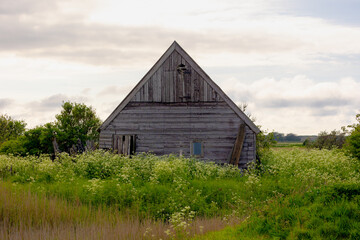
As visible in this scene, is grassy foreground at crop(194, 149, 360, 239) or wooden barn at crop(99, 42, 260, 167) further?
wooden barn at crop(99, 42, 260, 167)

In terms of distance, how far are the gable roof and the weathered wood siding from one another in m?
0.17

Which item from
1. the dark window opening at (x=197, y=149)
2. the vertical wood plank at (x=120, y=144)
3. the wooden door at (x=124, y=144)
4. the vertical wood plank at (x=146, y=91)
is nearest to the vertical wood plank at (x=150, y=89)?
the vertical wood plank at (x=146, y=91)

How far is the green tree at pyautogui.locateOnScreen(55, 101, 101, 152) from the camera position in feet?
105

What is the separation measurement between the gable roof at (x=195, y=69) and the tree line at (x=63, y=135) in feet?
13.4

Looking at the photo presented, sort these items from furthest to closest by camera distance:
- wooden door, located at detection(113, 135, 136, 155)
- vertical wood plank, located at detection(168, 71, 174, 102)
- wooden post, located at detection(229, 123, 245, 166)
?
wooden door, located at detection(113, 135, 136, 155) → vertical wood plank, located at detection(168, 71, 174, 102) → wooden post, located at detection(229, 123, 245, 166)

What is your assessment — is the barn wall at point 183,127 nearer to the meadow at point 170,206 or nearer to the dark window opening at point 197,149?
the dark window opening at point 197,149

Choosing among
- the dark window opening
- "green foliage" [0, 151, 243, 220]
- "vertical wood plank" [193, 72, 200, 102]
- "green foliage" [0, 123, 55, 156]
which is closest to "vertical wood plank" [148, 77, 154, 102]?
"vertical wood plank" [193, 72, 200, 102]

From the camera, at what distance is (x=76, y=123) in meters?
33.9

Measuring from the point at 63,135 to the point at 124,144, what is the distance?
10.00 metres

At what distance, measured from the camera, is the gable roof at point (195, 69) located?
72.7ft

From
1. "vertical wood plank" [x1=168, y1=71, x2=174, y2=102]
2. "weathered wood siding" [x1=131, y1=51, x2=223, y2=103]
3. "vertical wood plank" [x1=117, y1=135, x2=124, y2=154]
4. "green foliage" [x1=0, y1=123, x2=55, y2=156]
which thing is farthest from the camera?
"green foliage" [x1=0, y1=123, x2=55, y2=156]

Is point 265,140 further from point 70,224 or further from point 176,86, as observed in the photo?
point 70,224

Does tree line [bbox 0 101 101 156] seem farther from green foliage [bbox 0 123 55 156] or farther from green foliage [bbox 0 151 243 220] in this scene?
green foliage [bbox 0 151 243 220]

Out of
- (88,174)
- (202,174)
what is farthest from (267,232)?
(88,174)
